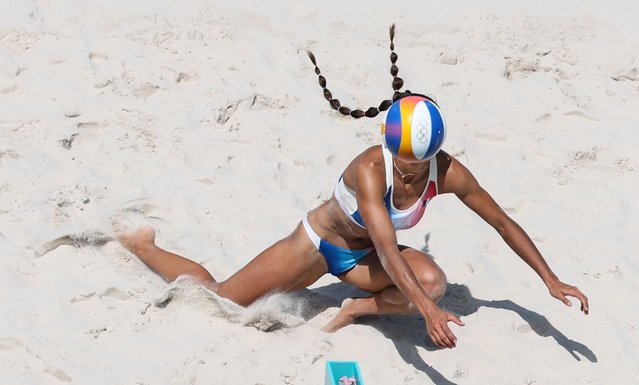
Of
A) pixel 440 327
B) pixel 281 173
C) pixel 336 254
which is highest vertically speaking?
pixel 440 327

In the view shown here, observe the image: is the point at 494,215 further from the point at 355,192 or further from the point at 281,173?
the point at 281,173

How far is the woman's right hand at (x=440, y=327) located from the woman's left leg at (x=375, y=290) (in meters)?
0.53

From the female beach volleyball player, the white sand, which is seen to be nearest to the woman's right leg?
the female beach volleyball player

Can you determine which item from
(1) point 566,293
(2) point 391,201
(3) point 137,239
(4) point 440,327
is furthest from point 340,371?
(3) point 137,239

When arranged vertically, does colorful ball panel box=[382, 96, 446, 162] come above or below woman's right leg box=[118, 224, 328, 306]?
above

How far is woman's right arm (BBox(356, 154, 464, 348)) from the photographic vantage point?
131 inches

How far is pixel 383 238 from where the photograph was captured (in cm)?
348

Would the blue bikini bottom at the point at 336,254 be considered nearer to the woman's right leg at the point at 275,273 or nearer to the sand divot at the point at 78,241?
the woman's right leg at the point at 275,273

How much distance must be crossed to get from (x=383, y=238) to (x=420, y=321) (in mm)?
823

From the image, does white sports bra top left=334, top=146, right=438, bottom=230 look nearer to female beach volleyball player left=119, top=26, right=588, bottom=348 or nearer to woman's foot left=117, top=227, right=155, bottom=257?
female beach volleyball player left=119, top=26, right=588, bottom=348

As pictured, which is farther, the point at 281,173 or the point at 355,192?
the point at 281,173

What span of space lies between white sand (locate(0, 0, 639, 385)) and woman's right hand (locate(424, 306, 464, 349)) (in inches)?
19.1

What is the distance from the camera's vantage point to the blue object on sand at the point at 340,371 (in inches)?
114

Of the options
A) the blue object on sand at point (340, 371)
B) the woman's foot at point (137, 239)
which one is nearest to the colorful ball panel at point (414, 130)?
the blue object on sand at point (340, 371)
